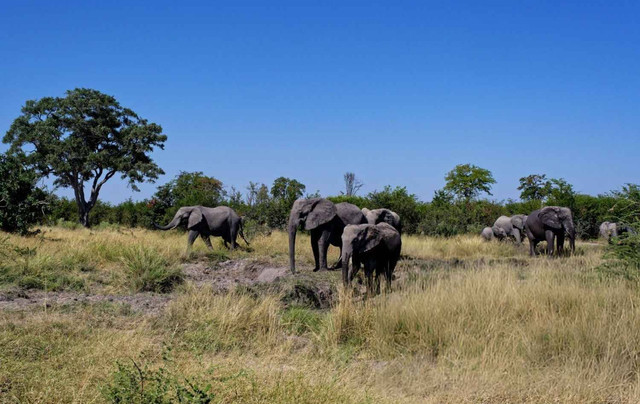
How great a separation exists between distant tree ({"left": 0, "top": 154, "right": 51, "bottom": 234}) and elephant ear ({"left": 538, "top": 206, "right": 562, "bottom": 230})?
1551cm

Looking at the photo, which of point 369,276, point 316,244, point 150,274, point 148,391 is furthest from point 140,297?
point 148,391

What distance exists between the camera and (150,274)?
34.5 ft

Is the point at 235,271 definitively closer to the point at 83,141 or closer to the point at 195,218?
the point at 195,218

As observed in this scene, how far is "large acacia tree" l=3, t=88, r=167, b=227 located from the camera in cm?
3381

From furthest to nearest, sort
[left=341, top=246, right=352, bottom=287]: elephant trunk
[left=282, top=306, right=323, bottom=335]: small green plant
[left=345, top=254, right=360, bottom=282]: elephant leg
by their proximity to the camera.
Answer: [left=345, top=254, right=360, bottom=282]: elephant leg
[left=341, top=246, right=352, bottom=287]: elephant trunk
[left=282, top=306, right=323, bottom=335]: small green plant

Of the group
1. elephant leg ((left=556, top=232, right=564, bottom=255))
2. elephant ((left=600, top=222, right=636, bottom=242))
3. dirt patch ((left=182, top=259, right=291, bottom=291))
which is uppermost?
elephant ((left=600, top=222, right=636, bottom=242))

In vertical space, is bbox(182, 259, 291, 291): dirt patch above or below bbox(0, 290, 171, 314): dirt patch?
above

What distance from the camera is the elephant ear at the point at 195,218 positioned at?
56.3 feet

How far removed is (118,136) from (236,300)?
3163cm

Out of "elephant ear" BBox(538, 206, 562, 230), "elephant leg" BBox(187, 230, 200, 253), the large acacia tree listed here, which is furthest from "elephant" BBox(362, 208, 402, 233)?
the large acacia tree

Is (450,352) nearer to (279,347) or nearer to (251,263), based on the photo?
(279,347)

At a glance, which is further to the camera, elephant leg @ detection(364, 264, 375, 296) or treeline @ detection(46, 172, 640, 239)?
treeline @ detection(46, 172, 640, 239)

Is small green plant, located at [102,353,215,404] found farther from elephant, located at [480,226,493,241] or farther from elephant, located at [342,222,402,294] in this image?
elephant, located at [480,226,493,241]

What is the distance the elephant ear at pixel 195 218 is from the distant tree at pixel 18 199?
4.51 meters
